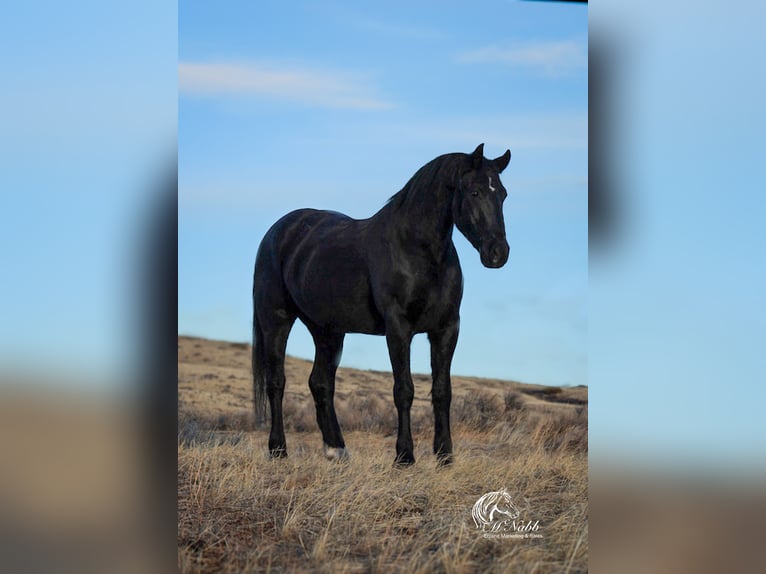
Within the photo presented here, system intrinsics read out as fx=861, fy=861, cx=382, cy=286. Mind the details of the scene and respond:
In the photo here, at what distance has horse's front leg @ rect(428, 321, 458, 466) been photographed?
4992mm

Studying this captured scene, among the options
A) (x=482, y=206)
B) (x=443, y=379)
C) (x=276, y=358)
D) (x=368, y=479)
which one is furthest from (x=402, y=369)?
(x=482, y=206)

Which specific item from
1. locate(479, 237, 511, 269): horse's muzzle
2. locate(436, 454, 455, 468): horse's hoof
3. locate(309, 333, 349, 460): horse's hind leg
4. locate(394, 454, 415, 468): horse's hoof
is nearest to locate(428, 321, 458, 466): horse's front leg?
locate(436, 454, 455, 468): horse's hoof

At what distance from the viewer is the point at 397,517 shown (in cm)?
446

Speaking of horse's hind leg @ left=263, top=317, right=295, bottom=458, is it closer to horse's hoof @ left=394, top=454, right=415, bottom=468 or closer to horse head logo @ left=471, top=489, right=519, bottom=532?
horse's hoof @ left=394, top=454, right=415, bottom=468

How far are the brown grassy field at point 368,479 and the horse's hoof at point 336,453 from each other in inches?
1.7

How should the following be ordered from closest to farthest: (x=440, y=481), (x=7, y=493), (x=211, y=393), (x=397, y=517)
Result: (x=7, y=493) < (x=397, y=517) < (x=440, y=481) < (x=211, y=393)

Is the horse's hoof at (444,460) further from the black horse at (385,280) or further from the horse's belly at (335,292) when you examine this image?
the horse's belly at (335,292)

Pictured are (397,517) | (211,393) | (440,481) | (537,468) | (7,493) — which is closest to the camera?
(7,493)

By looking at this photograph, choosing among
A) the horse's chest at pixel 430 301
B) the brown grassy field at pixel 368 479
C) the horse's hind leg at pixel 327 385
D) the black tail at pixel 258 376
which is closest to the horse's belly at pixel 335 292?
the horse's hind leg at pixel 327 385

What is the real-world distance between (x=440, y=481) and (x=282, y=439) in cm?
106

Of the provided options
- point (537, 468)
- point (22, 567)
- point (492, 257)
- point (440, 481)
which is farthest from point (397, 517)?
point (22, 567)

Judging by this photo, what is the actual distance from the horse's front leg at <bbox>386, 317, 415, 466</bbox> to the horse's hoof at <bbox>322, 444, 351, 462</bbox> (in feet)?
1.26

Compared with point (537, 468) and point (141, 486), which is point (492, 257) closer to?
point (537, 468)

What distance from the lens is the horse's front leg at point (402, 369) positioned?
4.89 metres
